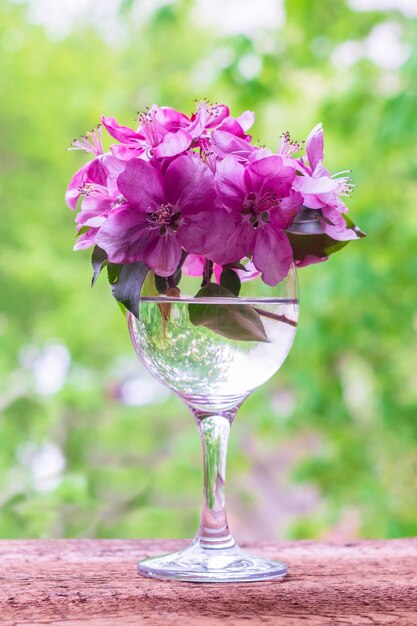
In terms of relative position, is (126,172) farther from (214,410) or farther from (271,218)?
(214,410)

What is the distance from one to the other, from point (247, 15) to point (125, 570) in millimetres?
2913

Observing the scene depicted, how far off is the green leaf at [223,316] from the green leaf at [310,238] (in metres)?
0.09

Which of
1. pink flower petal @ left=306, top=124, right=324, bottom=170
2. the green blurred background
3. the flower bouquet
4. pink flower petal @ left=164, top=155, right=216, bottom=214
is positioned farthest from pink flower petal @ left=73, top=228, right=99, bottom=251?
the green blurred background

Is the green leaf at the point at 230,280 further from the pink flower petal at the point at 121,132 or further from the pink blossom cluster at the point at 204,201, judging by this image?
the pink flower petal at the point at 121,132

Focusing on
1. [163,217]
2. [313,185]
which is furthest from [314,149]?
[163,217]

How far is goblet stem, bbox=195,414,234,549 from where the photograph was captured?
87cm

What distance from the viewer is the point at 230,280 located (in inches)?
31.5

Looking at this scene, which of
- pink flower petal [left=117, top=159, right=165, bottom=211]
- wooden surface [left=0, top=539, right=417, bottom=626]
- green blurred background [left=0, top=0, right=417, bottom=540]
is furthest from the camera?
green blurred background [left=0, top=0, right=417, bottom=540]

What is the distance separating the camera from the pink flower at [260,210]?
771mm

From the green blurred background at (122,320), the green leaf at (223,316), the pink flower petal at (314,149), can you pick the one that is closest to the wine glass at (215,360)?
the green leaf at (223,316)

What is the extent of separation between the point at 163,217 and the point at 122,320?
361cm

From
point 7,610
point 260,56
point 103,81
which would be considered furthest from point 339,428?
point 7,610

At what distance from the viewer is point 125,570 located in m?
0.89

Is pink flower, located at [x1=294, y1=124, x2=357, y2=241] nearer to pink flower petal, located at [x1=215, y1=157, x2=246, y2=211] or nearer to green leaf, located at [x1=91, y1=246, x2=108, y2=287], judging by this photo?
pink flower petal, located at [x1=215, y1=157, x2=246, y2=211]
